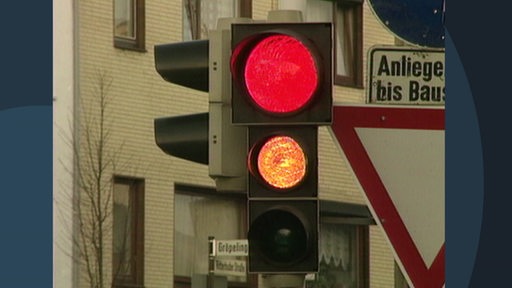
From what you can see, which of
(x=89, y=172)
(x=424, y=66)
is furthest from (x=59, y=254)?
(x=424, y=66)

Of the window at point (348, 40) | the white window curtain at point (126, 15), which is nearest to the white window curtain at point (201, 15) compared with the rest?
the white window curtain at point (126, 15)

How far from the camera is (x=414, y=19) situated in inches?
371

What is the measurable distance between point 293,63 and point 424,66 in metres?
1.08

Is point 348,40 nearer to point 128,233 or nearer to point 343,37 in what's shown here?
point 343,37

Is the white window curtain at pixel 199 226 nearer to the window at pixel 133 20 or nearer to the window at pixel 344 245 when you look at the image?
the window at pixel 344 245

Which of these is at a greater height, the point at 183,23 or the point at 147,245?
the point at 183,23

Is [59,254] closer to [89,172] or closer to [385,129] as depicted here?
[89,172]

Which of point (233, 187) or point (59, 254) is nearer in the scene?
point (233, 187)

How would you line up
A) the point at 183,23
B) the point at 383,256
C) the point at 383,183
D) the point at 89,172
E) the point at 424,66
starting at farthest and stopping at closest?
the point at 383,256 → the point at 183,23 → the point at 89,172 → the point at 424,66 → the point at 383,183

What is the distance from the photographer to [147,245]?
108 ft

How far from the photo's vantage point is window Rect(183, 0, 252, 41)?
110 feet

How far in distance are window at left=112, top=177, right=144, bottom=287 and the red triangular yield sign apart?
2354 cm

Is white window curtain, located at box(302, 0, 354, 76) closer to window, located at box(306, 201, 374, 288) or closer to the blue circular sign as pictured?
window, located at box(306, 201, 374, 288)

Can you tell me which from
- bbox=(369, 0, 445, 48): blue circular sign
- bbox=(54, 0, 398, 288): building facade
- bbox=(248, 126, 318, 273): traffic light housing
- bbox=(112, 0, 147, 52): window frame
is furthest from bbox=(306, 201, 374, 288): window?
bbox=(248, 126, 318, 273): traffic light housing
